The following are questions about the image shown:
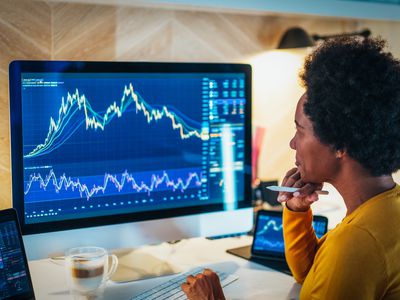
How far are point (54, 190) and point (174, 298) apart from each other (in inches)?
14.5

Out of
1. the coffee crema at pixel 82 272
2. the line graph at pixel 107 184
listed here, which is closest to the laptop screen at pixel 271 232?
the line graph at pixel 107 184

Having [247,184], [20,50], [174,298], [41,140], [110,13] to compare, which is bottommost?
A: [174,298]

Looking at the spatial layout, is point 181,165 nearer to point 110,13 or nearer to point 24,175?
point 24,175

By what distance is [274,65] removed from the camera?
82.2 inches

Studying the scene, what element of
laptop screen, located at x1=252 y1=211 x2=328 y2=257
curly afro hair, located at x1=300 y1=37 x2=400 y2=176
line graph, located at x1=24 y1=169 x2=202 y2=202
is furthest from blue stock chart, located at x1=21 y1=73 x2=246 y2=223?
curly afro hair, located at x1=300 y1=37 x2=400 y2=176

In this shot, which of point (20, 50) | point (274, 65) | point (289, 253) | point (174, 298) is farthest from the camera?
point (274, 65)

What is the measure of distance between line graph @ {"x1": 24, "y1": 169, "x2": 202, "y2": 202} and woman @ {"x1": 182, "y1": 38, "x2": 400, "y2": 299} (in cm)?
31

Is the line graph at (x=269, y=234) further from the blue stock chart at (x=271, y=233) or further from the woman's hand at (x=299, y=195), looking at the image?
the woman's hand at (x=299, y=195)

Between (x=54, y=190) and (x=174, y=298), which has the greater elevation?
(x=54, y=190)

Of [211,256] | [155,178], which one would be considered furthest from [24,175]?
[211,256]

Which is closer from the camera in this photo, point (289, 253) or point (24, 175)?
point (24, 175)

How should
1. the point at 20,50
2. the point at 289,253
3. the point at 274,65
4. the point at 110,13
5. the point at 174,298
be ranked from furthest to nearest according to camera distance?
1. the point at 274,65
2. the point at 110,13
3. the point at 20,50
4. the point at 289,253
5. the point at 174,298

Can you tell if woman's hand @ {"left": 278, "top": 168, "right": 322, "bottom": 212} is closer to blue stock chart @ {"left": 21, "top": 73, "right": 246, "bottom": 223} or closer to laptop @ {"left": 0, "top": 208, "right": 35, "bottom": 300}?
blue stock chart @ {"left": 21, "top": 73, "right": 246, "bottom": 223}

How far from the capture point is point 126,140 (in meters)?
1.42
